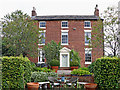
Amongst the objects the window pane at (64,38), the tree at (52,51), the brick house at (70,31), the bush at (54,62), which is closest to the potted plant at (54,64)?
the bush at (54,62)

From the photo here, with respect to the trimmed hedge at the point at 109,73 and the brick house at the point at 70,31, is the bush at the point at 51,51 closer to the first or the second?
the brick house at the point at 70,31

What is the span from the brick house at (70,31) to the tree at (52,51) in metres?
1.77

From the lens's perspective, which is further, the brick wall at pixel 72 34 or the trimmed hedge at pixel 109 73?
the brick wall at pixel 72 34

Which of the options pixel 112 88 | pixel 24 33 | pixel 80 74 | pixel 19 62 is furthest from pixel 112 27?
pixel 24 33

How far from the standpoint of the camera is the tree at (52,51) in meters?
25.8

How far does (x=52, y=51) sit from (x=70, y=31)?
16.1ft

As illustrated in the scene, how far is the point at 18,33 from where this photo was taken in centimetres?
2092

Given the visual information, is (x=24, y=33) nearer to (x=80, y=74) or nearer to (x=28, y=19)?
(x=28, y=19)

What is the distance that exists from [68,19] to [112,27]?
13950 millimetres

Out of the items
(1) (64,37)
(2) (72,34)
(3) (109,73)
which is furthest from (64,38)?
(3) (109,73)

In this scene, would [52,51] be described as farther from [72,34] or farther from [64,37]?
[72,34]

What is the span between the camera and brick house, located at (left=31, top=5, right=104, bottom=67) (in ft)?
91.7

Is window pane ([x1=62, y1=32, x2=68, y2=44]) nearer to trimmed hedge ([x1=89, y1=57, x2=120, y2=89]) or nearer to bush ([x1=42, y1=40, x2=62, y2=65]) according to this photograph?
bush ([x1=42, y1=40, x2=62, y2=65])

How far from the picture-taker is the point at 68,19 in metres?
28.7
